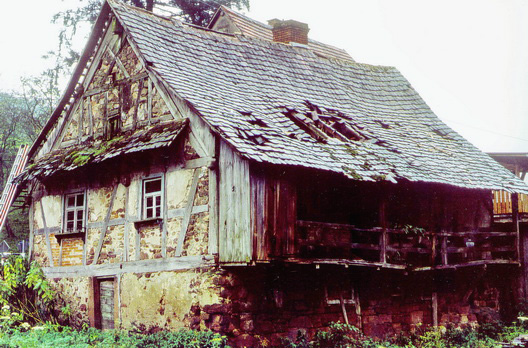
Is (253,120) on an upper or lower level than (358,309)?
upper

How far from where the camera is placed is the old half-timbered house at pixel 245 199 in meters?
12.6

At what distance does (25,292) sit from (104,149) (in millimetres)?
4379

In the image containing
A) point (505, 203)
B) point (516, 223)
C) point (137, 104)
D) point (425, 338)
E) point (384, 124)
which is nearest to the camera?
point (137, 104)

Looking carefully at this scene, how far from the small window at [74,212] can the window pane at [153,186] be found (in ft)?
7.46

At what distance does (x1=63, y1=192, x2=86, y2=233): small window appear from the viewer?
51.8ft

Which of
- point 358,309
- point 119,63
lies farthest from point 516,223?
point 119,63

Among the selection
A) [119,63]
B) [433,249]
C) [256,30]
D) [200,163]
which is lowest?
[433,249]

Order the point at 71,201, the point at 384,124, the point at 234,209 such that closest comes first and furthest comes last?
the point at 234,209 → the point at 71,201 → the point at 384,124

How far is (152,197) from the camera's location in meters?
14.1

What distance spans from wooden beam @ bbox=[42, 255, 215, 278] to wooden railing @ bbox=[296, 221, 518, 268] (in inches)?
78.4

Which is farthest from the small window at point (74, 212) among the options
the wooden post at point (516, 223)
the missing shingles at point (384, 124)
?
the wooden post at point (516, 223)

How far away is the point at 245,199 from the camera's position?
40.2 ft

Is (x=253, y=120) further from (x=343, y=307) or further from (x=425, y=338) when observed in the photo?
(x=425, y=338)

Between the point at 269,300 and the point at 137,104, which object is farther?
the point at 137,104
